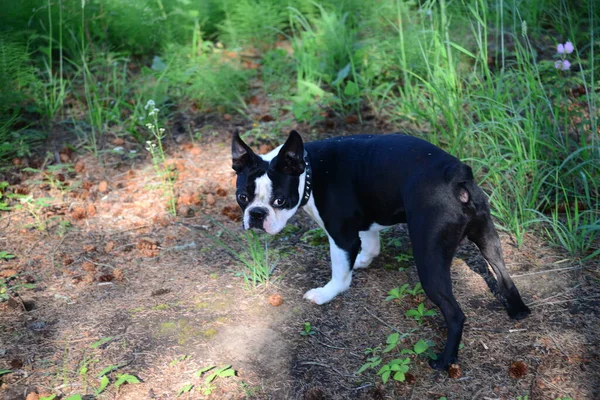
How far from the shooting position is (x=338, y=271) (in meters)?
3.79

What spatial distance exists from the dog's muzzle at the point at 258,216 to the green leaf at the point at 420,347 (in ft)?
3.51

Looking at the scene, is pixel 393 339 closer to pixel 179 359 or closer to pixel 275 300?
pixel 275 300

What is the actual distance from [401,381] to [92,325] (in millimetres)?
Result: 1838

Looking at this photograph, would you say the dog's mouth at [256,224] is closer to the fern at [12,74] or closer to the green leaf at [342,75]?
the green leaf at [342,75]

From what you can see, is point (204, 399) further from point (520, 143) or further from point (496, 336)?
point (520, 143)

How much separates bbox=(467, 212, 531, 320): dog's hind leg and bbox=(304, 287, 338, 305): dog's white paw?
3.11 ft

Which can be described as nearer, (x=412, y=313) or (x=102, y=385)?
(x=102, y=385)

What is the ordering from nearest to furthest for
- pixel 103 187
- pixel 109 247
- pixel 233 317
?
pixel 233 317, pixel 109 247, pixel 103 187

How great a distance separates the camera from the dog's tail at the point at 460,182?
318 centimetres

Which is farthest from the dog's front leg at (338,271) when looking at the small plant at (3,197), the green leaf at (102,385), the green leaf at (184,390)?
the small plant at (3,197)

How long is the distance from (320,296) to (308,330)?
0.29 m

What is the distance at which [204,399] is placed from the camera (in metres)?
3.11

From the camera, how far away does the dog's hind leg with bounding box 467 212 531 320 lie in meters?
3.28

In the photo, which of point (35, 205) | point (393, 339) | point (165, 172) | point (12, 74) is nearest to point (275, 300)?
point (393, 339)
